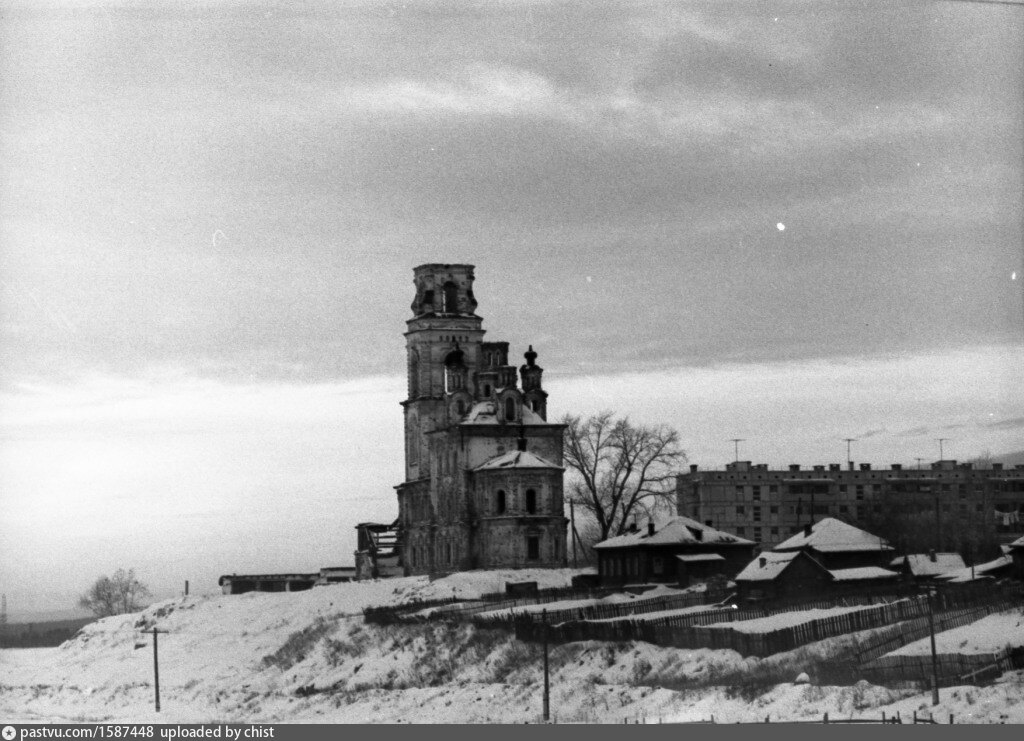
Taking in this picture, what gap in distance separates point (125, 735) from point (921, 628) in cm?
1966

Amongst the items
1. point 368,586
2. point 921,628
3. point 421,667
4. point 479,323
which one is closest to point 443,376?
point 479,323

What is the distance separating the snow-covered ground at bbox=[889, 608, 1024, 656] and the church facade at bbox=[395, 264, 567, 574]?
34.4 metres

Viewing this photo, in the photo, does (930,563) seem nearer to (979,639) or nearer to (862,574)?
(862,574)

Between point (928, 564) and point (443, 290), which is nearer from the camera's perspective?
point (928, 564)

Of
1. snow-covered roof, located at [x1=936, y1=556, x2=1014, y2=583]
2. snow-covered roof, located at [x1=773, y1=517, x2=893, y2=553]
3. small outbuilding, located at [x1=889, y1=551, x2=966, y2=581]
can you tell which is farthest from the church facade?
snow-covered roof, located at [x1=936, y1=556, x2=1014, y2=583]

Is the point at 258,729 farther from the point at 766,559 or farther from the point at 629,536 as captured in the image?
the point at 629,536

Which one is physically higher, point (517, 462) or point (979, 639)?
point (517, 462)

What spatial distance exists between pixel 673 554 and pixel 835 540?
21.7 feet

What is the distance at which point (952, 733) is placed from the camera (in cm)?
3147

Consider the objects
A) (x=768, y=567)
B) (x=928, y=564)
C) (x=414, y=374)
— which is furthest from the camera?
(x=414, y=374)

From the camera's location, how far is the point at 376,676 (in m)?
48.5

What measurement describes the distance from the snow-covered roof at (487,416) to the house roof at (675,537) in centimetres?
1058

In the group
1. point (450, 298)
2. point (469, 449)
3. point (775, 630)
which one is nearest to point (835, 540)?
point (469, 449)

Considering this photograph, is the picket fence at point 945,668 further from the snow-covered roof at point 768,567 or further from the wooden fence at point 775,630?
the snow-covered roof at point 768,567
